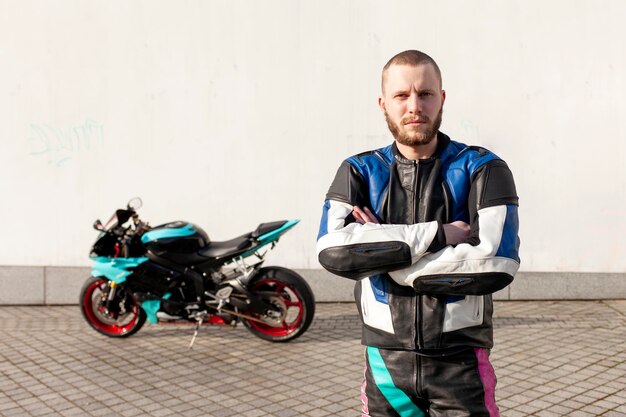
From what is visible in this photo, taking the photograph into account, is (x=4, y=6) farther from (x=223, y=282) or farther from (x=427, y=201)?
(x=427, y=201)

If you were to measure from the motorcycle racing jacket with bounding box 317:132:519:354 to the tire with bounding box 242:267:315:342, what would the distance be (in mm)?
3445

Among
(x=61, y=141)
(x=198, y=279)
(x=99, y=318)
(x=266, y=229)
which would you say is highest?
(x=61, y=141)

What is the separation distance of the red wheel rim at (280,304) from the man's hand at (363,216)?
3.57 meters

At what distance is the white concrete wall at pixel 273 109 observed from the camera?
738 centimetres

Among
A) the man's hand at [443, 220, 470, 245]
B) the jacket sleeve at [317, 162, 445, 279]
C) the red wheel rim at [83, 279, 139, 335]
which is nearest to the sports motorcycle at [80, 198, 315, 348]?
the red wheel rim at [83, 279, 139, 335]

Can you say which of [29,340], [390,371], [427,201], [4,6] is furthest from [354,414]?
[4,6]

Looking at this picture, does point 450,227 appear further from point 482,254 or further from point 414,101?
point 414,101

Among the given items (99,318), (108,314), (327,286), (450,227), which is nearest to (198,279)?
(108,314)

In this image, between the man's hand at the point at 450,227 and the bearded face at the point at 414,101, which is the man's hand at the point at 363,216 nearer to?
the man's hand at the point at 450,227

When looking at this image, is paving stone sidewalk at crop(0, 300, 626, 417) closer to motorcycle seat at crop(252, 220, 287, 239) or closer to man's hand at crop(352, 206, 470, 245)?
motorcycle seat at crop(252, 220, 287, 239)

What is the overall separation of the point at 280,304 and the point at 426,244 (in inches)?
151

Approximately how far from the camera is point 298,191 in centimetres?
775

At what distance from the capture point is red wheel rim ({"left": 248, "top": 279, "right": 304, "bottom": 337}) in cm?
607

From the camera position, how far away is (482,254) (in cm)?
234
